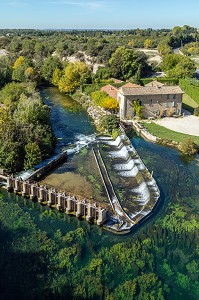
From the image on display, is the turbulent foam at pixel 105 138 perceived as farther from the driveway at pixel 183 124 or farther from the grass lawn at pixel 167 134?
the driveway at pixel 183 124

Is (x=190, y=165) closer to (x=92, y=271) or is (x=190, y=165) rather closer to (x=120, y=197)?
(x=120, y=197)

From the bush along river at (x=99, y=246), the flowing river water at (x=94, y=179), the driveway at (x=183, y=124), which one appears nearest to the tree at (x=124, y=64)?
the driveway at (x=183, y=124)

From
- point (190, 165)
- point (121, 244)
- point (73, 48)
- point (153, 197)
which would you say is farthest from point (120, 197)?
point (73, 48)

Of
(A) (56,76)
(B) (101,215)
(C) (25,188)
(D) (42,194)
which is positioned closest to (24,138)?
(C) (25,188)

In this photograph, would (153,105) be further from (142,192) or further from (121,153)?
(142,192)

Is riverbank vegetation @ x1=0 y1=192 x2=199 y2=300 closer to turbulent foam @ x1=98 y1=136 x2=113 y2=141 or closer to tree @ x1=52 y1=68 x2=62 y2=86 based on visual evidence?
turbulent foam @ x1=98 y1=136 x2=113 y2=141

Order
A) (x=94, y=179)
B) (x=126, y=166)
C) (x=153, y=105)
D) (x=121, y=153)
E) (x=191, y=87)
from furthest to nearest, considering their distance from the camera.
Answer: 1. (x=191, y=87)
2. (x=153, y=105)
3. (x=121, y=153)
4. (x=126, y=166)
5. (x=94, y=179)
